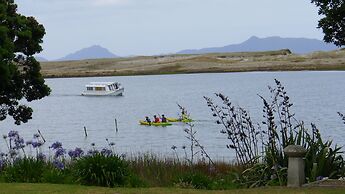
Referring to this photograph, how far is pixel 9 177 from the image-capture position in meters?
15.4

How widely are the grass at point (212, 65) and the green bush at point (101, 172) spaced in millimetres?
133145

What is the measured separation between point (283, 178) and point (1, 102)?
12556mm

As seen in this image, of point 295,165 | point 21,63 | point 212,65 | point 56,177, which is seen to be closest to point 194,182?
point 295,165

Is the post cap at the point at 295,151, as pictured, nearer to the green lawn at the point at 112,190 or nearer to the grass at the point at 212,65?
the green lawn at the point at 112,190

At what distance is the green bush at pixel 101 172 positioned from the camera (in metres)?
14.7

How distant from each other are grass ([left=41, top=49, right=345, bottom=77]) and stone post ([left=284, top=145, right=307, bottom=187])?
133m

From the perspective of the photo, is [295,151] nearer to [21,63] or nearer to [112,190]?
[112,190]

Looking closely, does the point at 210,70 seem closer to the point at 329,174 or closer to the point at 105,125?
the point at 105,125

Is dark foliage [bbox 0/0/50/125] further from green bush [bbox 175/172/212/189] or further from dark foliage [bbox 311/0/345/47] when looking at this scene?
dark foliage [bbox 311/0/345/47]

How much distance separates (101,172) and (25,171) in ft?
6.67

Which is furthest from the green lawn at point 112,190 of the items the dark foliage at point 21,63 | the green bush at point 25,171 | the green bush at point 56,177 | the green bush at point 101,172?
the dark foliage at point 21,63

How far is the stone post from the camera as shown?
13.9 metres

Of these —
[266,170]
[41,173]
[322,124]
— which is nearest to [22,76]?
[41,173]

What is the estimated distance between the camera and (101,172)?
579 inches
